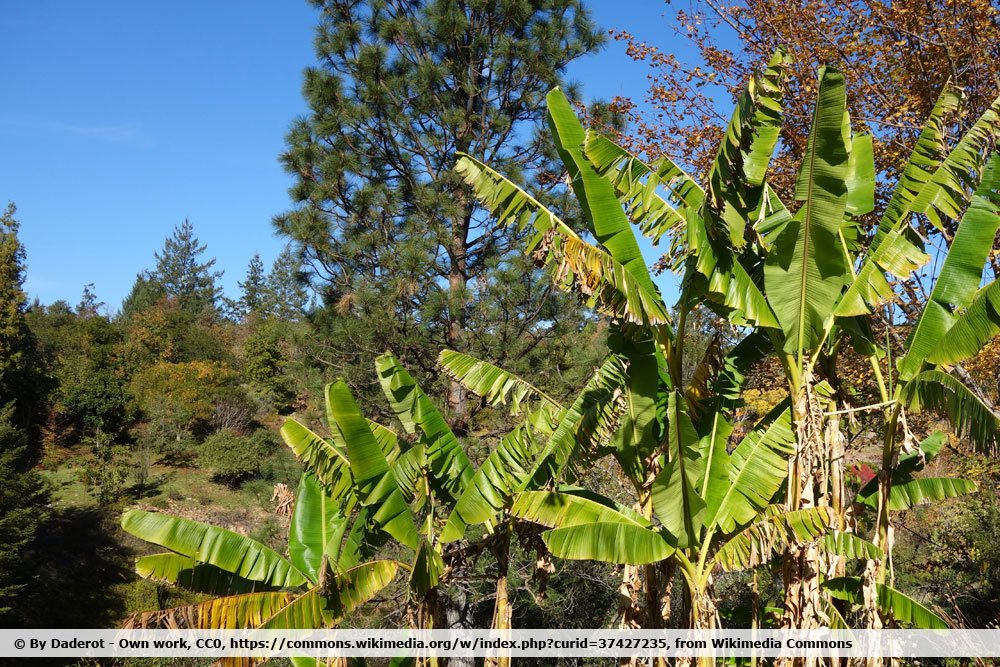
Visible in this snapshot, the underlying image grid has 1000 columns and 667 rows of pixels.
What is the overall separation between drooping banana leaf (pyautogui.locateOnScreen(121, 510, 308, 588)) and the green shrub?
20031 mm

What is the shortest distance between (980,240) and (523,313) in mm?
7085

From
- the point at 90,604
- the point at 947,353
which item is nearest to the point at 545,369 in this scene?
the point at 947,353

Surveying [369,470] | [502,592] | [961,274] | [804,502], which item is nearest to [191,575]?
[369,470]

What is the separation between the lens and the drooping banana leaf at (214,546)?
496 centimetres

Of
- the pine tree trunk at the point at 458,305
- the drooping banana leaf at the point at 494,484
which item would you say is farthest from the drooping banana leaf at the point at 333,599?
the pine tree trunk at the point at 458,305

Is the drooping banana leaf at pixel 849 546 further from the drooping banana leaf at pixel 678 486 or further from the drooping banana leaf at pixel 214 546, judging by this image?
the drooping banana leaf at pixel 214 546

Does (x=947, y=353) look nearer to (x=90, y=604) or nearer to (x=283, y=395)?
(x=90, y=604)

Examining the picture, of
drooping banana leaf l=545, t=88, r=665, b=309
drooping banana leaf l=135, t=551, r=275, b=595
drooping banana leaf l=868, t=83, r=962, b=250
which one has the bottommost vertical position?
drooping banana leaf l=135, t=551, r=275, b=595

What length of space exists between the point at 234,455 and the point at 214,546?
20.5 m

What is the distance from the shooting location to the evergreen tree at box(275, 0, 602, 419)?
36.0 ft

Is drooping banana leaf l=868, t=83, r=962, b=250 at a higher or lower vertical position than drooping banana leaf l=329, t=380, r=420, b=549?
higher

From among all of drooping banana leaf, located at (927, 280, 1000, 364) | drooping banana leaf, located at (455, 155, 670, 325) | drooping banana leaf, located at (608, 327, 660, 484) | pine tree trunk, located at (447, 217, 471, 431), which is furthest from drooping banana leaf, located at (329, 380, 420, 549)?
pine tree trunk, located at (447, 217, 471, 431)

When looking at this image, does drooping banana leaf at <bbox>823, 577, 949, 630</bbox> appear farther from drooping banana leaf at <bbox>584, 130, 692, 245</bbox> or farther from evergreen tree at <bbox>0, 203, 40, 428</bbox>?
evergreen tree at <bbox>0, 203, 40, 428</bbox>

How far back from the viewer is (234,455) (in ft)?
79.4
